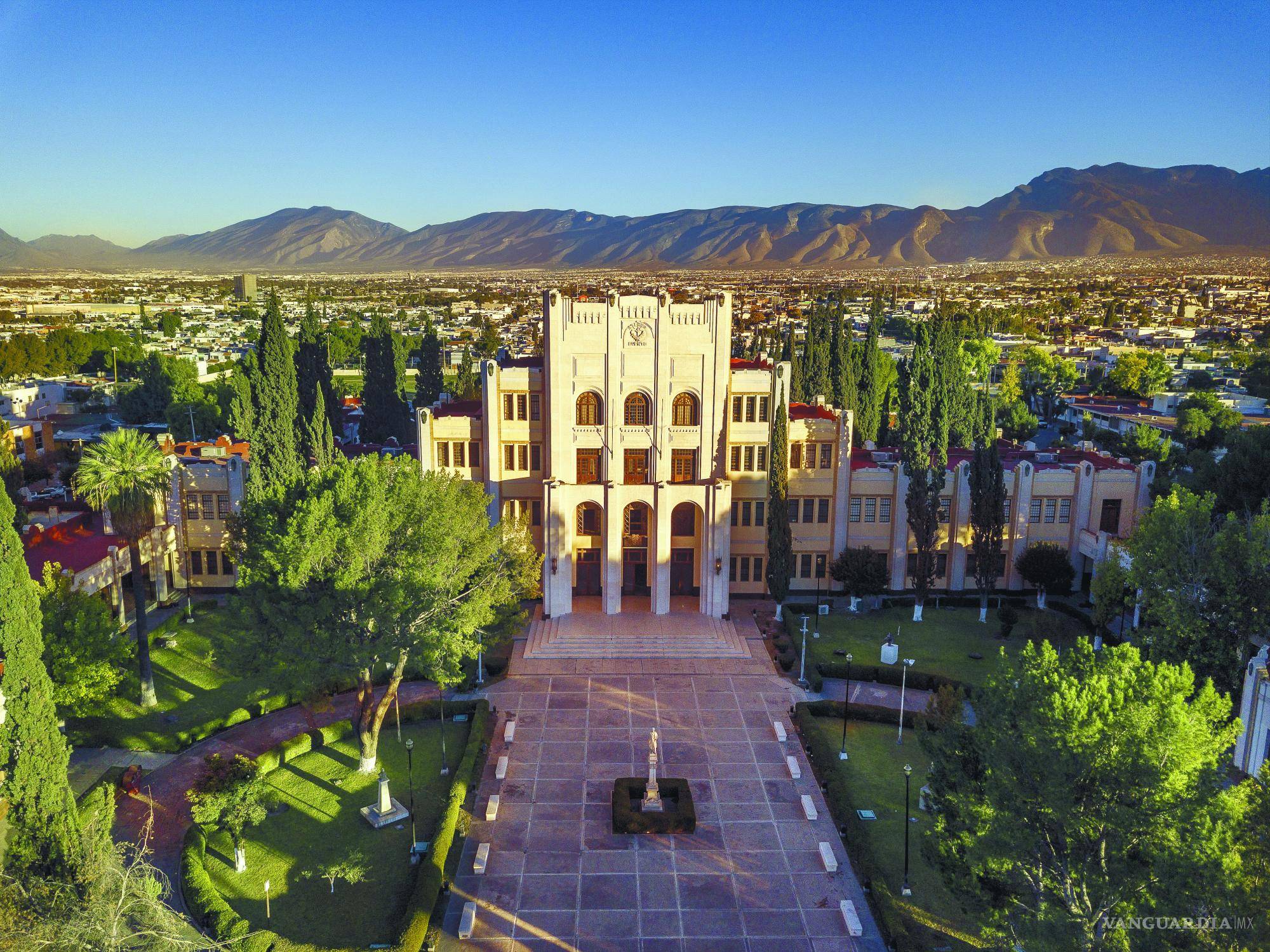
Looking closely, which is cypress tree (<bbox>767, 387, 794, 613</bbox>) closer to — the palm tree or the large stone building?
the large stone building

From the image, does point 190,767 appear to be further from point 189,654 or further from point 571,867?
point 571,867

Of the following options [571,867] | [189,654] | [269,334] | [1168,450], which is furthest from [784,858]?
[1168,450]

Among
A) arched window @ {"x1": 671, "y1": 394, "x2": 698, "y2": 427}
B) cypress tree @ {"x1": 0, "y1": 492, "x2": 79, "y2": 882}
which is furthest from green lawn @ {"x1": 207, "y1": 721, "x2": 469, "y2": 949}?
arched window @ {"x1": 671, "y1": 394, "x2": 698, "y2": 427}

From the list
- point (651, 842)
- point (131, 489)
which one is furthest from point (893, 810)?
point (131, 489)

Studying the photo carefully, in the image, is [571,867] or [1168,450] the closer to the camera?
[571,867]

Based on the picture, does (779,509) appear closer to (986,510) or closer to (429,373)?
(986,510)

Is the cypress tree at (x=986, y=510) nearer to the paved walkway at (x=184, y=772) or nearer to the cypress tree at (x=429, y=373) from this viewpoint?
the paved walkway at (x=184, y=772)
